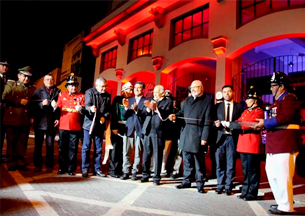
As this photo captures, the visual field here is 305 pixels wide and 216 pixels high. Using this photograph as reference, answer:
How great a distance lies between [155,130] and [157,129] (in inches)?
2.0

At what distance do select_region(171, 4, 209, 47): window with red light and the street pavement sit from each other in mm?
8144

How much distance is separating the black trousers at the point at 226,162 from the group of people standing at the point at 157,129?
16mm

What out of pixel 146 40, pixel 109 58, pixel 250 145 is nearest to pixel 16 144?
pixel 250 145

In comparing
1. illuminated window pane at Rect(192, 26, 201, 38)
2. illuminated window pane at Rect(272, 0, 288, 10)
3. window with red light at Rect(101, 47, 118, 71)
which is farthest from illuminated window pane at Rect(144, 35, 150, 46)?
illuminated window pane at Rect(272, 0, 288, 10)

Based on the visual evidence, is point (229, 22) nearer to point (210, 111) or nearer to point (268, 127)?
point (210, 111)

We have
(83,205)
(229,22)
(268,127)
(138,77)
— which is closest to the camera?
(83,205)

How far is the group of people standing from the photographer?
377 cm

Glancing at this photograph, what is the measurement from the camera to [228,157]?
183 inches

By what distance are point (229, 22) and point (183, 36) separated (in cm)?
316

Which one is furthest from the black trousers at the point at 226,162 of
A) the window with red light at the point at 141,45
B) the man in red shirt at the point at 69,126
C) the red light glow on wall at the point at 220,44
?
the window with red light at the point at 141,45

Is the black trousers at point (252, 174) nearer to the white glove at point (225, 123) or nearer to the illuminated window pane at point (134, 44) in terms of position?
the white glove at point (225, 123)

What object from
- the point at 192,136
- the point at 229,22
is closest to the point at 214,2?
the point at 229,22

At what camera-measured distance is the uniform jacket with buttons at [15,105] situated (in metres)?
5.75

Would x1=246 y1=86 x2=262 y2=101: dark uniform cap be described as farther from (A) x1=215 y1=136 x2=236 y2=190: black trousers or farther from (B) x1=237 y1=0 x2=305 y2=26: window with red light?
(B) x1=237 y1=0 x2=305 y2=26: window with red light
